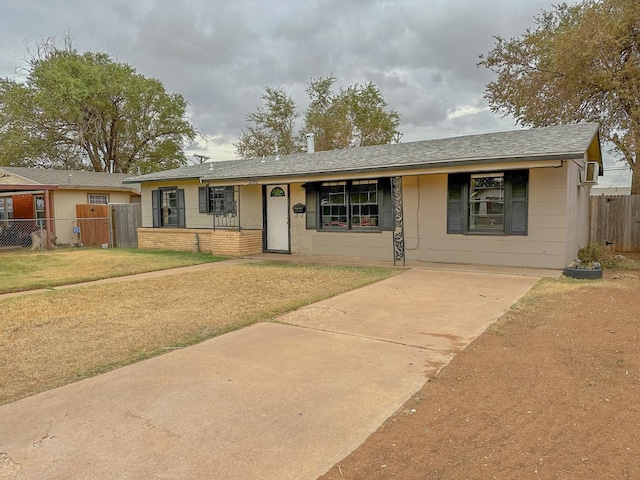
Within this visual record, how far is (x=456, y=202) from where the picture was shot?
10633 millimetres

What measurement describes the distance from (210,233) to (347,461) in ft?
41.0

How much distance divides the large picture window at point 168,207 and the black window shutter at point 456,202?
31.6 ft

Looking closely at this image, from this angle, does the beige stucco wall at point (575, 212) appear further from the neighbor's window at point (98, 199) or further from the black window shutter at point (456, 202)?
the neighbor's window at point (98, 199)

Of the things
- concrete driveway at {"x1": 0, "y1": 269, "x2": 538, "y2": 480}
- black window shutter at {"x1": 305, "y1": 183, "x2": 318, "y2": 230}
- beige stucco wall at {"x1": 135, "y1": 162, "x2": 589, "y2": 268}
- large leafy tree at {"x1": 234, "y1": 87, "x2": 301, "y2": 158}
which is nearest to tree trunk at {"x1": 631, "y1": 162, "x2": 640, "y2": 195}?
beige stucco wall at {"x1": 135, "y1": 162, "x2": 589, "y2": 268}

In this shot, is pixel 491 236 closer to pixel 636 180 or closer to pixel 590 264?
pixel 590 264

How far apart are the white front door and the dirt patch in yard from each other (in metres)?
9.37

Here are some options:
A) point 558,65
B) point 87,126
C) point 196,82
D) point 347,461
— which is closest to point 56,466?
point 347,461

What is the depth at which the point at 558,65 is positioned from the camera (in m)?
14.4

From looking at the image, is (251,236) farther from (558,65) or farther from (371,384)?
(558,65)

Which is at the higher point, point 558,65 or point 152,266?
point 558,65

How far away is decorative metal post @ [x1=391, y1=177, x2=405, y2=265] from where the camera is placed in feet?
36.7

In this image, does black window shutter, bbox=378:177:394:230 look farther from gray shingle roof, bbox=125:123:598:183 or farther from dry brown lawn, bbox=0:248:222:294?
dry brown lawn, bbox=0:248:222:294

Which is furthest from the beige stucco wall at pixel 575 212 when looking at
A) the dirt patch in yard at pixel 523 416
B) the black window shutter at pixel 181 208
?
the black window shutter at pixel 181 208

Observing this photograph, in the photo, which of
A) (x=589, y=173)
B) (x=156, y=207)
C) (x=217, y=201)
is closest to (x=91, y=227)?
(x=156, y=207)
